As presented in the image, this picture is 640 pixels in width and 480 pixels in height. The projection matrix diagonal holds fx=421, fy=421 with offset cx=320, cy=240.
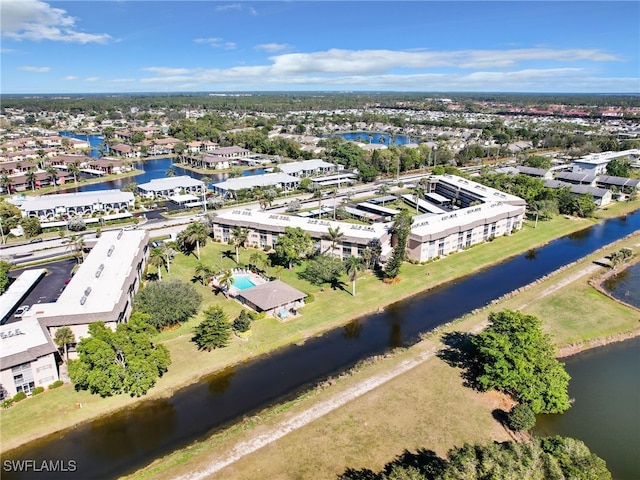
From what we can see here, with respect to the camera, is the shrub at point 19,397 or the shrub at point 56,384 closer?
the shrub at point 19,397

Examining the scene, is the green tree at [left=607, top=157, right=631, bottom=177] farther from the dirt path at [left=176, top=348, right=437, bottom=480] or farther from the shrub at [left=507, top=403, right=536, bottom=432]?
the shrub at [left=507, top=403, right=536, bottom=432]

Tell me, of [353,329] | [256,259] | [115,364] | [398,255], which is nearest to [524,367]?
[353,329]

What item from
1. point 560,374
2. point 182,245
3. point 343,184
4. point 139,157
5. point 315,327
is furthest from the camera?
point 139,157

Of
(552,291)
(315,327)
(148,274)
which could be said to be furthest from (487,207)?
(148,274)

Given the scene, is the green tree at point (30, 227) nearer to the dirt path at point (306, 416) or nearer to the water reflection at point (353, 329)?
the water reflection at point (353, 329)

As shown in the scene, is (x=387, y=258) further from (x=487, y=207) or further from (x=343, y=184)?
(x=343, y=184)

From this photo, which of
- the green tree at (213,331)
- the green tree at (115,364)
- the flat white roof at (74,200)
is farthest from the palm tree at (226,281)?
the flat white roof at (74,200)
